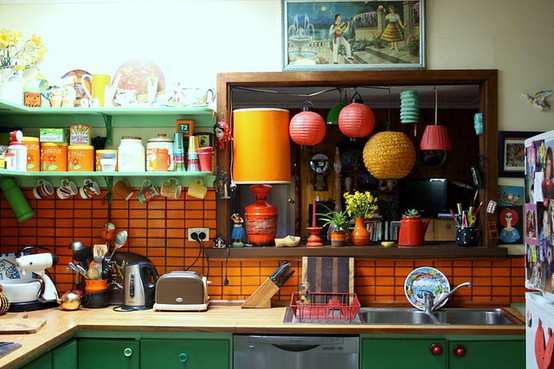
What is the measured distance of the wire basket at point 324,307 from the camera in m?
3.38

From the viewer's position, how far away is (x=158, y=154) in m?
3.61

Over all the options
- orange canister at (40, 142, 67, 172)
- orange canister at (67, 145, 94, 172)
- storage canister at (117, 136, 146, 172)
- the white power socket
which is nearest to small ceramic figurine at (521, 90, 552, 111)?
the white power socket

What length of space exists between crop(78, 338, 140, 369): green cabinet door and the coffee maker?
35 centimetres

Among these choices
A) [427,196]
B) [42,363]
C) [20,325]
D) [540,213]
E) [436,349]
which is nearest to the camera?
[540,213]

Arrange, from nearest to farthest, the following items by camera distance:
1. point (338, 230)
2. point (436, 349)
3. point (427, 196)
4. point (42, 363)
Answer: point (42, 363) → point (436, 349) → point (338, 230) → point (427, 196)

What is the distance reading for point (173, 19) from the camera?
3809mm

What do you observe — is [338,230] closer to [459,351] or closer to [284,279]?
[284,279]

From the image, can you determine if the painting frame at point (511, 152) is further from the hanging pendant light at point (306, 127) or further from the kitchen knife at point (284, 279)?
the kitchen knife at point (284, 279)

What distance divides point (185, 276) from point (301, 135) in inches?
40.3

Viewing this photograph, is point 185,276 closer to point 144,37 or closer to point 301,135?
point 301,135

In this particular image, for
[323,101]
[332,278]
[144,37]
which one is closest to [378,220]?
[323,101]

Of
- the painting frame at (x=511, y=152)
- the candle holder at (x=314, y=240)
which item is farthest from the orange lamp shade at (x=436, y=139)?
the candle holder at (x=314, y=240)

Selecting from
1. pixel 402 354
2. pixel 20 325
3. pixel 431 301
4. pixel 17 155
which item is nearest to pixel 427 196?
pixel 431 301

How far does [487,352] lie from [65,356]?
205 centimetres
